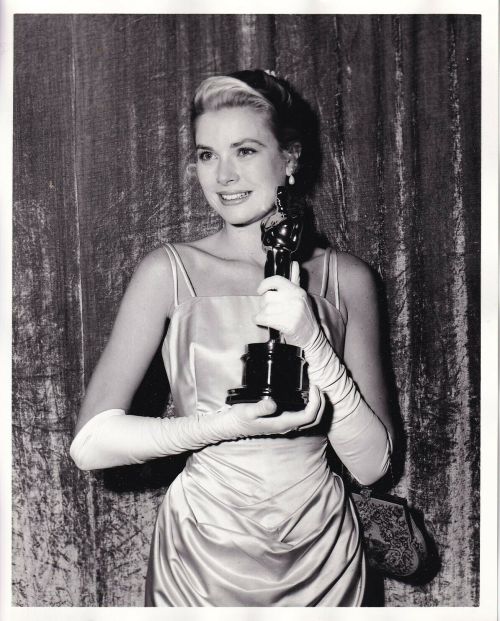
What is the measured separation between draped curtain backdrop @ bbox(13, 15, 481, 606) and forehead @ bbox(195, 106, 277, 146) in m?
0.15

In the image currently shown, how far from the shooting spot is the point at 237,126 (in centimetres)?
152

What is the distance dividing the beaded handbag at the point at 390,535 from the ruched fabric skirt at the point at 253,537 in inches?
3.2

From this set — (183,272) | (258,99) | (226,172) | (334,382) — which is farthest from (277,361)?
(258,99)

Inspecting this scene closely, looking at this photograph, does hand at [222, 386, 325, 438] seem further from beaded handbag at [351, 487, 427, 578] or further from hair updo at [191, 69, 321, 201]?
hair updo at [191, 69, 321, 201]

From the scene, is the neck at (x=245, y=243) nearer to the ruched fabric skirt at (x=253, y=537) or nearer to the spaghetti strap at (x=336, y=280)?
the spaghetti strap at (x=336, y=280)

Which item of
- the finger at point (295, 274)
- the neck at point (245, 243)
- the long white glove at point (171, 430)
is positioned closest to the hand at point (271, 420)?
the long white glove at point (171, 430)

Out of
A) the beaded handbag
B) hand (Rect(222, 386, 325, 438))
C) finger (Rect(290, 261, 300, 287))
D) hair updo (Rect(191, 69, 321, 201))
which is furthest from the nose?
the beaded handbag

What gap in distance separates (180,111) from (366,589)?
3.63 ft

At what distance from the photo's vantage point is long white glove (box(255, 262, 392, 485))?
1.38 m

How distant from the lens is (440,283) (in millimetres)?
1712
